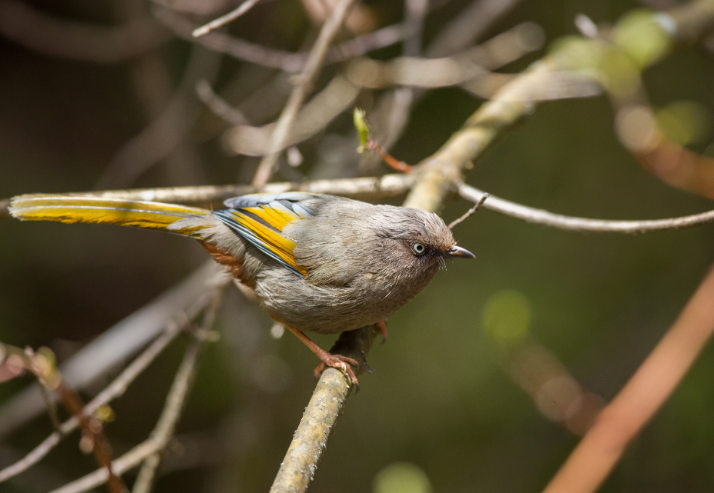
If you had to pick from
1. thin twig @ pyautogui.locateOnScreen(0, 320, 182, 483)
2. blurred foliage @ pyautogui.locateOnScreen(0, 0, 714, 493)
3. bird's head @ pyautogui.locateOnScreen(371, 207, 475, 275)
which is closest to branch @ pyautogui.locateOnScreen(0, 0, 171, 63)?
blurred foliage @ pyautogui.locateOnScreen(0, 0, 714, 493)

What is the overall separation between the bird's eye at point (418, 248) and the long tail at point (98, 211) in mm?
1253

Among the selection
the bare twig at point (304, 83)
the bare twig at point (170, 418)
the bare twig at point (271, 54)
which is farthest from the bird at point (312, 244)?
the bare twig at point (271, 54)

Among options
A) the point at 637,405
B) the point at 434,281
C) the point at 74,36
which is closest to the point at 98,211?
the point at 637,405

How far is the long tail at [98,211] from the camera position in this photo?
3055mm

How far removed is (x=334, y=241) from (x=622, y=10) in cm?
459

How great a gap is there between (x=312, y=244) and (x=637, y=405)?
1.79 meters

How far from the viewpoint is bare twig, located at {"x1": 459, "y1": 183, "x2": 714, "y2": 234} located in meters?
2.45

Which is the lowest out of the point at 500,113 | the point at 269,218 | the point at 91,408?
the point at 91,408

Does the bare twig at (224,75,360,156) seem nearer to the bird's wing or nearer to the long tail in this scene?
the bird's wing

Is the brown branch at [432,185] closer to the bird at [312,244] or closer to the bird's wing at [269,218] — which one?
the bird at [312,244]

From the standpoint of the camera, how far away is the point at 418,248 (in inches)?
126

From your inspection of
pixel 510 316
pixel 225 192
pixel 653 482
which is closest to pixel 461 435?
pixel 653 482

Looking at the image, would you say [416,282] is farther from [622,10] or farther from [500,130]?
[622,10]

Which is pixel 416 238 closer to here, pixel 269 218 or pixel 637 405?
pixel 269 218
